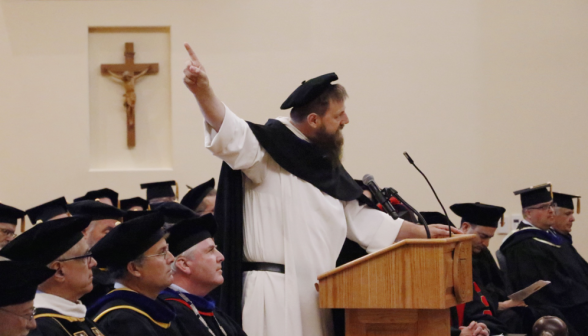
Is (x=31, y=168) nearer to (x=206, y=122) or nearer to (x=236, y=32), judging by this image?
(x=236, y=32)

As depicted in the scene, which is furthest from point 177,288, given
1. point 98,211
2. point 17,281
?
point 98,211

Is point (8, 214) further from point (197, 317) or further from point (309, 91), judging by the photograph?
point (309, 91)

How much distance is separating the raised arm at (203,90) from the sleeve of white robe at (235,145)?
42 mm

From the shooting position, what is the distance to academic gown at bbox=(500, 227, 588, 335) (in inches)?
285

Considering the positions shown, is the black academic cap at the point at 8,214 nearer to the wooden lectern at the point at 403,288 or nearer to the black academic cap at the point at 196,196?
the black academic cap at the point at 196,196

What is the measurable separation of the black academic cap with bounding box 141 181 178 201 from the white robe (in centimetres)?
342

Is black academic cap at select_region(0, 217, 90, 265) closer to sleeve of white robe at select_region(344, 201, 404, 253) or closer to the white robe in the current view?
the white robe

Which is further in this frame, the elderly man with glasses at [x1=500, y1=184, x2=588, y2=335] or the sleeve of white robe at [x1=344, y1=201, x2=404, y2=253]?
the elderly man with glasses at [x1=500, y1=184, x2=588, y2=335]

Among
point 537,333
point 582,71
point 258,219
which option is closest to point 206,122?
point 258,219

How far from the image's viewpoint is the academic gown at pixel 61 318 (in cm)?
283

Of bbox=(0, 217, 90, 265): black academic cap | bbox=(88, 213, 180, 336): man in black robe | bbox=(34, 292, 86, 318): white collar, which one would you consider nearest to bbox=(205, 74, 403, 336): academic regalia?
bbox=(88, 213, 180, 336): man in black robe

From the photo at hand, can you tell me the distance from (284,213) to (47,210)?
3073mm

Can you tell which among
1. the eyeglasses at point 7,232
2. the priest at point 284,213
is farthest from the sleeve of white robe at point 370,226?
the eyeglasses at point 7,232

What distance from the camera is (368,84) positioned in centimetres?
805
